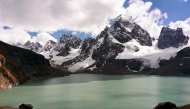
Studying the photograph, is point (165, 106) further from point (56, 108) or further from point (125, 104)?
point (56, 108)

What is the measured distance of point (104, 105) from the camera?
7669cm

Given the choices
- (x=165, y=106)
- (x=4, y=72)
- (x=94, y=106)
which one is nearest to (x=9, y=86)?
(x=4, y=72)

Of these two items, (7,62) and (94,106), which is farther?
(7,62)

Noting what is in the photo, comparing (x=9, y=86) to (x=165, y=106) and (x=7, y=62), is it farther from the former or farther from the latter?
(x=165, y=106)

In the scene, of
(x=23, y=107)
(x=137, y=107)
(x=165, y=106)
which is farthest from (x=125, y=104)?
(x=23, y=107)

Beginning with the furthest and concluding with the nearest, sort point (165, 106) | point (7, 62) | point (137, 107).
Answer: point (7, 62), point (137, 107), point (165, 106)

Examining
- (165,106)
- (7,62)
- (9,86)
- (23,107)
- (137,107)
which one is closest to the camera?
(165,106)

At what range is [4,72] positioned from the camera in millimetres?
157625

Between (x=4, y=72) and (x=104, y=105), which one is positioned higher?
(x=4, y=72)

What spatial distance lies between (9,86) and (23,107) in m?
95.1

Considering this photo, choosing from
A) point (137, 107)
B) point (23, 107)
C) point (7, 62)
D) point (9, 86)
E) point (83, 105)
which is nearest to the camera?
point (23, 107)

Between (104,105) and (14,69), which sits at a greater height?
(14,69)

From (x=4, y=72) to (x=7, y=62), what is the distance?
2665cm

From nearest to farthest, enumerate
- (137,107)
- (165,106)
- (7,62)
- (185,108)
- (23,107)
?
(185,108) → (165,106) → (23,107) → (137,107) → (7,62)
